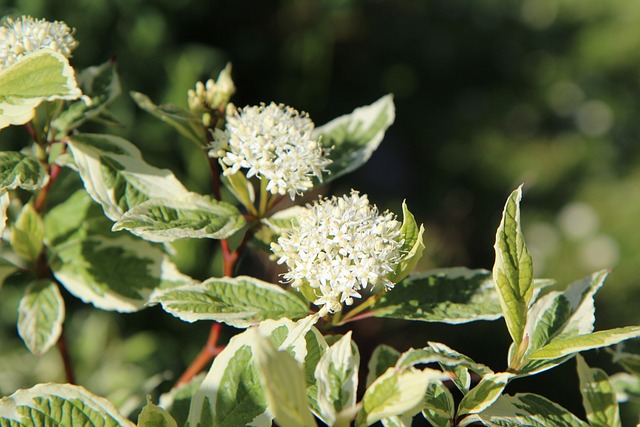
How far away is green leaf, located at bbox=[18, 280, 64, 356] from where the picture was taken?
3.42ft

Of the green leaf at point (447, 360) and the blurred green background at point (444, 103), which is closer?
the green leaf at point (447, 360)

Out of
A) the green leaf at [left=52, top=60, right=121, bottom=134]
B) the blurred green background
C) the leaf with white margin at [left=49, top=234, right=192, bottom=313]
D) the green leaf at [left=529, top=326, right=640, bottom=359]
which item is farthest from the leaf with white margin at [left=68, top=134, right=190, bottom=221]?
the blurred green background

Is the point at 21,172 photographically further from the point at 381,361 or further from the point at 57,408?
the point at 381,361

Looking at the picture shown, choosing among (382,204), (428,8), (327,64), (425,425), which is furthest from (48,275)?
(428,8)

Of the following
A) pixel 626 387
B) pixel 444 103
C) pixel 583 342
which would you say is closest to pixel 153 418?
pixel 583 342

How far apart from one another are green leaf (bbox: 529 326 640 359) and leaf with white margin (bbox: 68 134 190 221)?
58cm

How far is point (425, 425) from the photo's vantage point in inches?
95.3

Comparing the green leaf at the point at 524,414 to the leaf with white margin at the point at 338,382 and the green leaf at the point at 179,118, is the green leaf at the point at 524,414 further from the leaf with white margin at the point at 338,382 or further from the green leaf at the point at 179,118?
the green leaf at the point at 179,118

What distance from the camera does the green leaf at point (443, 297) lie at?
0.97 metres

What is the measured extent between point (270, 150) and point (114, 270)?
1.24 ft

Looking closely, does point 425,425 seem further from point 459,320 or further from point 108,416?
point 108,416

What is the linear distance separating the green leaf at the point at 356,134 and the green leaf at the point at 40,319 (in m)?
0.52

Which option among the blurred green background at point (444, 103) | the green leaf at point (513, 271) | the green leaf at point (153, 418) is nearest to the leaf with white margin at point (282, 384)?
the green leaf at point (153, 418)

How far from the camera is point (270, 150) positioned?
100 cm
